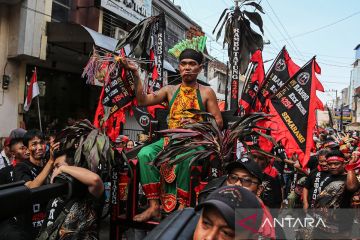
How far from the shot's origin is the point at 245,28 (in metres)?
5.47

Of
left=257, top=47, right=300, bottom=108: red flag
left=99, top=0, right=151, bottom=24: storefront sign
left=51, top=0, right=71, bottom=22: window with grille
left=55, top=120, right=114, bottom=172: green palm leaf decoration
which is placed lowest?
left=55, top=120, right=114, bottom=172: green palm leaf decoration

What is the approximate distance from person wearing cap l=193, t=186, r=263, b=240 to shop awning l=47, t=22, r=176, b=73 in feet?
28.5

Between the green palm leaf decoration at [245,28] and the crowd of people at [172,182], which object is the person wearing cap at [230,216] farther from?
the green palm leaf decoration at [245,28]

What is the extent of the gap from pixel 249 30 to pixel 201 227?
4222 mm

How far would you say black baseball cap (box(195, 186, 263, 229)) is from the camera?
5.34 feet

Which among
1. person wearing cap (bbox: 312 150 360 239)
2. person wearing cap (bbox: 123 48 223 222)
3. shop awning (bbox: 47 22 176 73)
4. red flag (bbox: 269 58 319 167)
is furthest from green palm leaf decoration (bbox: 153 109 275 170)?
shop awning (bbox: 47 22 176 73)

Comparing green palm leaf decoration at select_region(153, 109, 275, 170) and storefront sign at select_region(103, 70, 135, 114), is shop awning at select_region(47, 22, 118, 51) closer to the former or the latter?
storefront sign at select_region(103, 70, 135, 114)

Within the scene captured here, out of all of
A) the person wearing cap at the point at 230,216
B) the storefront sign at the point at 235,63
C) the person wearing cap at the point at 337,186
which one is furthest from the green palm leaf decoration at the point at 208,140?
the storefront sign at the point at 235,63

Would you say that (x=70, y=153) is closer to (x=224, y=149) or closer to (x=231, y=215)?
(x=224, y=149)

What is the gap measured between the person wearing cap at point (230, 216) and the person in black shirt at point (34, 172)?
178 centimetres

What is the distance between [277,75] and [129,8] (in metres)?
10.7

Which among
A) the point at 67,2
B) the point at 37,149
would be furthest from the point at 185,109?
the point at 67,2

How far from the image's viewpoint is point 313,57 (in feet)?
15.1

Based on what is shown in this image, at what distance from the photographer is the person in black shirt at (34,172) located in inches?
128
